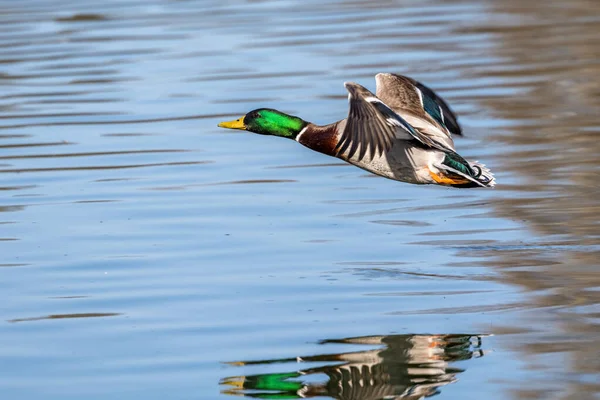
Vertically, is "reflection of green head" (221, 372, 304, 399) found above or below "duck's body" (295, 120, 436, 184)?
below

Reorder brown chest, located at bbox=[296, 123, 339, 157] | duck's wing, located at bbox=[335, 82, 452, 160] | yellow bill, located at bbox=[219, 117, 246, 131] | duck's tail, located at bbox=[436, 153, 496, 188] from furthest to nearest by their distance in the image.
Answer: yellow bill, located at bbox=[219, 117, 246, 131]
brown chest, located at bbox=[296, 123, 339, 157]
duck's tail, located at bbox=[436, 153, 496, 188]
duck's wing, located at bbox=[335, 82, 452, 160]

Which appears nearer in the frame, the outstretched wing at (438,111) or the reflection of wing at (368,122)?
the reflection of wing at (368,122)

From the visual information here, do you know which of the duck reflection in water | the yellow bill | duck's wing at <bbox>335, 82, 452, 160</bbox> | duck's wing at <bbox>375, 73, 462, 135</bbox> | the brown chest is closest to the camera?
the duck reflection in water

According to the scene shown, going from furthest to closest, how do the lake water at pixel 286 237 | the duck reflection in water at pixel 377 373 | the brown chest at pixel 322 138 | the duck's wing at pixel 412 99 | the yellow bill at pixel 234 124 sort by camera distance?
the duck's wing at pixel 412 99 → the yellow bill at pixel 234 124 → the brown chest at pixel 322 138 → the lake water at pixel 286 237 → the duck reflection in water at pixel 377 373

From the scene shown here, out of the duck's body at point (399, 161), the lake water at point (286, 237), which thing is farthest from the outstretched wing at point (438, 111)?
the duck's body at point (399, 161)

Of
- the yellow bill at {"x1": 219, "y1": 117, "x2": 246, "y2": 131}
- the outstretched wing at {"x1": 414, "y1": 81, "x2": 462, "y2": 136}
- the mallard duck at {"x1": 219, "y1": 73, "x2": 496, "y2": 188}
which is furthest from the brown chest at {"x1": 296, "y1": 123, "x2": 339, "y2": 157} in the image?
the outstretched wing at {"x1": 414, "y1": 81, "x2": 462, "y2": 136}

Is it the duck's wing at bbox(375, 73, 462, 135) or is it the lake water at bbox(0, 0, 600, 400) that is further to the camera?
the duck's wing at bbox(375, 73, 462, 135)

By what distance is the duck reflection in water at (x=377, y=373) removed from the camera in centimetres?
527

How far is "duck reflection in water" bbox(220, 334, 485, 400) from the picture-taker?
208 inches

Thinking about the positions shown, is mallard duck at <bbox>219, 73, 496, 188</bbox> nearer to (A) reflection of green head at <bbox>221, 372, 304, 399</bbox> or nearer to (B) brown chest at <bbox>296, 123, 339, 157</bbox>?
(B) brown chest at <bbox>296, 123, 339, 157</bbox>

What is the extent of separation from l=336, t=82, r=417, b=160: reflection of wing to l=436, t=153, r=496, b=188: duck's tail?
0.67 m

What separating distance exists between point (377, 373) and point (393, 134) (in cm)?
173

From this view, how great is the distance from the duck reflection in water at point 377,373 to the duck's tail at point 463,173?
1.68 metres

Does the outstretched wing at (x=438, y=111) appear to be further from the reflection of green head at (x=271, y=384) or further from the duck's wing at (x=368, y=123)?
the reflection of green head at (x=271, y=384)
